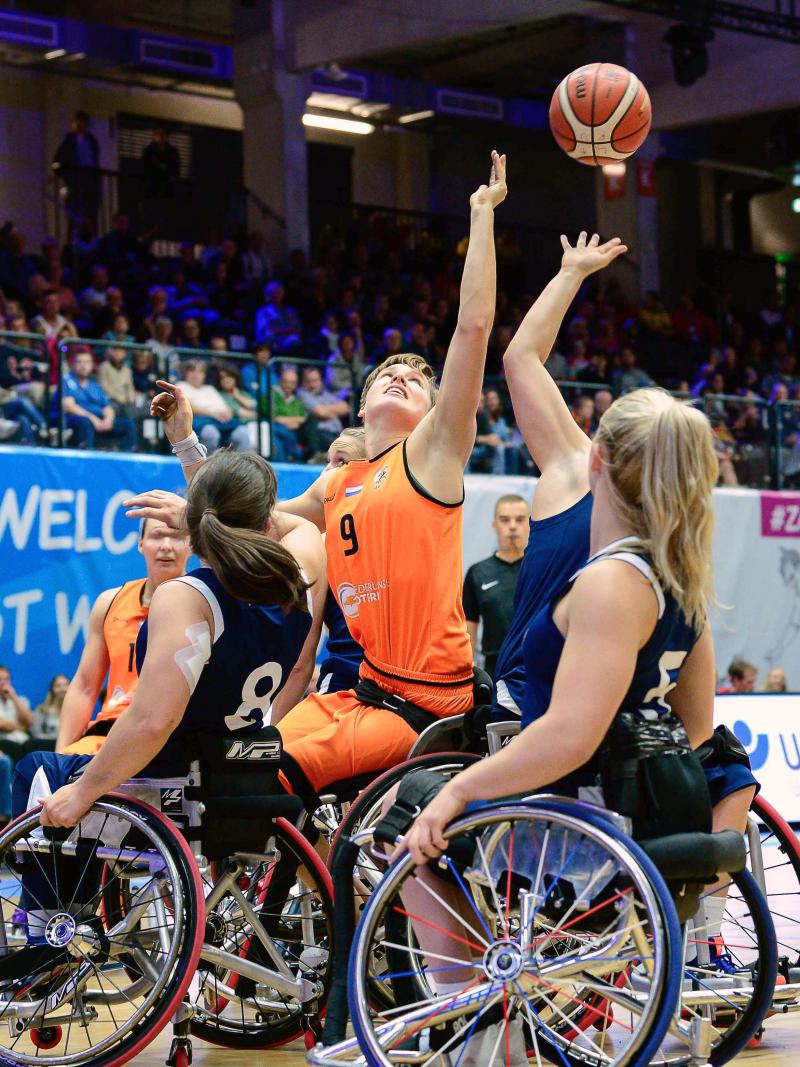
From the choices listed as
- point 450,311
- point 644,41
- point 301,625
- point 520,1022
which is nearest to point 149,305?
point 450,311

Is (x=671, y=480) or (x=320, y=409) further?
(x=320, y=409)

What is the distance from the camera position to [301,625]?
3.64 m

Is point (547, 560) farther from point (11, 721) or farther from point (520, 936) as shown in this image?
point (11, 721)

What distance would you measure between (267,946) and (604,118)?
2.94 meters

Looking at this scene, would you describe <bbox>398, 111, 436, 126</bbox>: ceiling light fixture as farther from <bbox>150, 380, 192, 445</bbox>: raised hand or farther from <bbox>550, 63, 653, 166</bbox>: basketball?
<bbox>150, 380, 192, 445</bbox>: raised hand

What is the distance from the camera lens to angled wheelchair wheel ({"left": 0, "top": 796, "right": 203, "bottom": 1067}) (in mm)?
3213

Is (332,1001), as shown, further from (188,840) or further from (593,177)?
(593,177)

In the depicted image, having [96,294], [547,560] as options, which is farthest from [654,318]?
[547,560]

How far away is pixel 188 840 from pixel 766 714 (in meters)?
5.37

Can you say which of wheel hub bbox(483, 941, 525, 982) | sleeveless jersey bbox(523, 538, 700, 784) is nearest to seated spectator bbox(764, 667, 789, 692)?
sleeveless jersey bbox(523, 538, 700, 784)

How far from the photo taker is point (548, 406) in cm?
361

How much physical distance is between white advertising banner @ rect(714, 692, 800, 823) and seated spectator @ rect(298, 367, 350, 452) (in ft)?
10.2

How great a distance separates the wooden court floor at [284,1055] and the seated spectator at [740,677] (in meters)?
6.15

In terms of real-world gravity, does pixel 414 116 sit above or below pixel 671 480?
above
